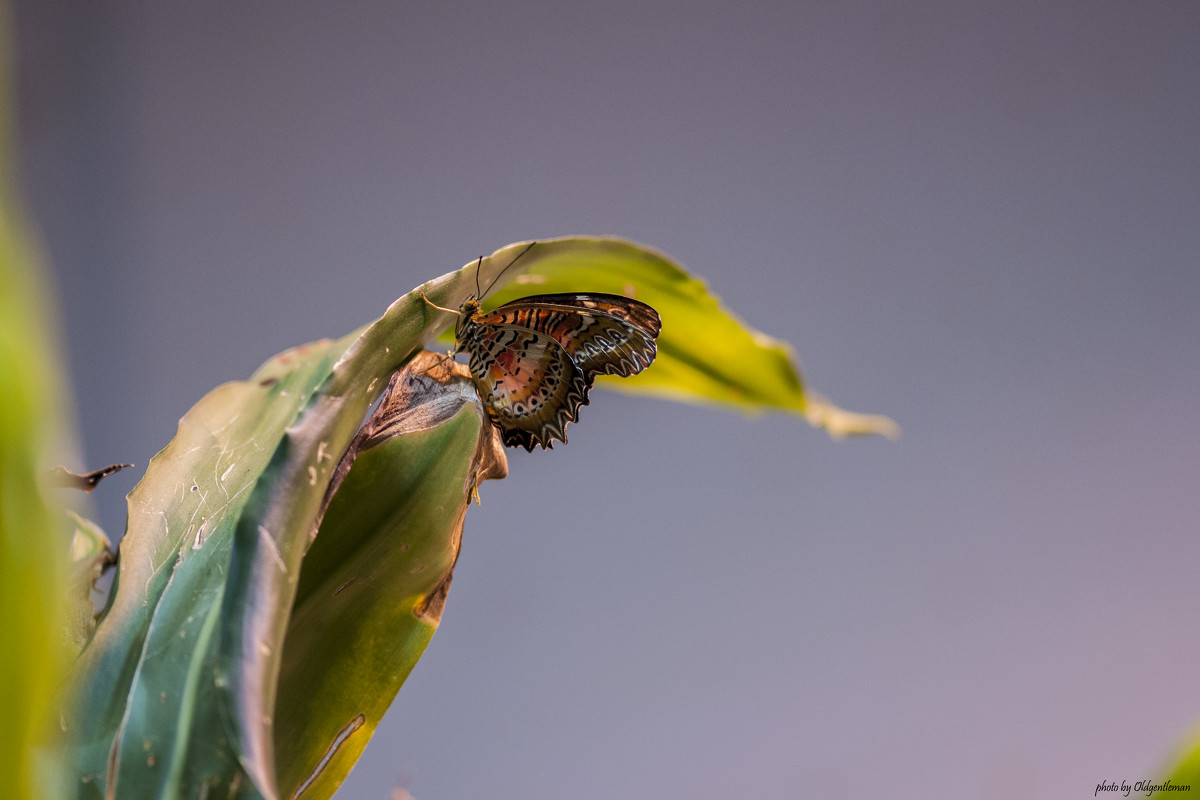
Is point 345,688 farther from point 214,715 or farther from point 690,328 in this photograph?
point 690,328

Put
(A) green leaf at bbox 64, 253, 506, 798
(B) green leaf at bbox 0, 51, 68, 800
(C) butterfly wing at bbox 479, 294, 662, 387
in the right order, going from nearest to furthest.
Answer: (B) green leaf at bbox 0, 51, 68, 800
(A) green leaf at bbox 64, 253, 506, 798
(C) butterfly wing at bbox 479, 294, 662, 387

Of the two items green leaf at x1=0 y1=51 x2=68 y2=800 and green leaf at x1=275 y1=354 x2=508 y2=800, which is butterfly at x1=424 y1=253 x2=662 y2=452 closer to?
green leaf at x1=275 y1=354 x2=508 y2=800

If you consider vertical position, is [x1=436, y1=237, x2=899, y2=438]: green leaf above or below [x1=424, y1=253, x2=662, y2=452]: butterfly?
above

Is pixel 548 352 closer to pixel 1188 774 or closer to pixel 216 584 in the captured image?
pixel 216 584

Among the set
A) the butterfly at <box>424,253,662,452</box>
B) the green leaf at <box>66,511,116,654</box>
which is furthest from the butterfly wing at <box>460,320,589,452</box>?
the green leaf at <box>66,511,116,654</box>

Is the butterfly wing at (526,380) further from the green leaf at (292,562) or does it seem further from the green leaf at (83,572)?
the green leaf at (83,572)

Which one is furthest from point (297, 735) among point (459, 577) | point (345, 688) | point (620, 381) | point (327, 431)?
point (459, 577)

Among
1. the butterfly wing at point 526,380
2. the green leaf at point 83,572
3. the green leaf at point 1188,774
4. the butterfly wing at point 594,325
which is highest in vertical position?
the butterfly wing at point 594,325

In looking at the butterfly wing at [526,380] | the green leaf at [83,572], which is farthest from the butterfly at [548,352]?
the green leaf at [83,572]

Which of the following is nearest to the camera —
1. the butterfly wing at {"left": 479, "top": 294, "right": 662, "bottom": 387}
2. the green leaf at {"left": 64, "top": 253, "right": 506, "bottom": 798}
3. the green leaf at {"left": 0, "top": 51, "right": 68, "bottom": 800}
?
the green leaf at {"left": 0, "top": 51, "right": 68, "bottom": 800}
